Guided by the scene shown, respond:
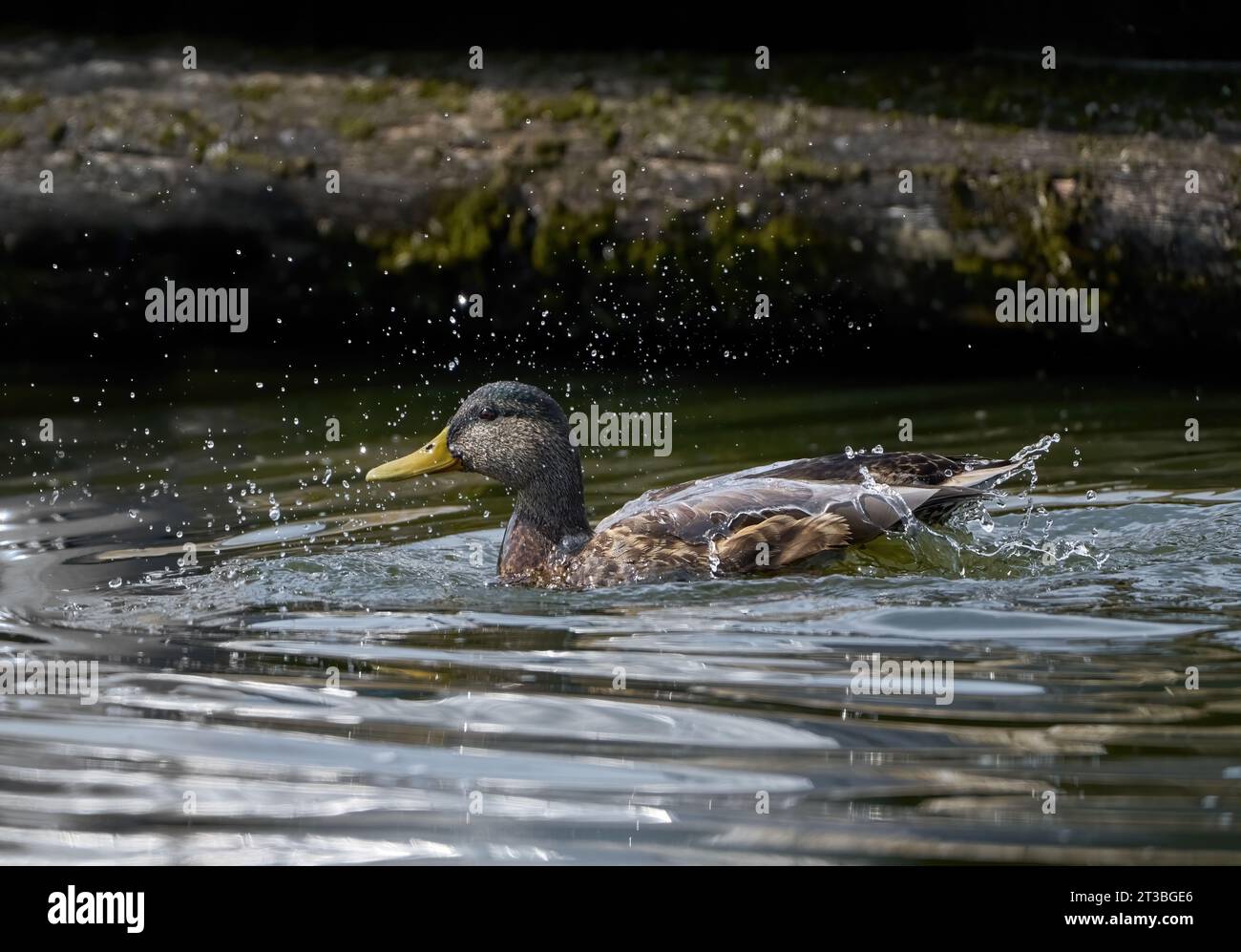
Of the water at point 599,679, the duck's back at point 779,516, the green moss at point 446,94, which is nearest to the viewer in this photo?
the water at point 599,679

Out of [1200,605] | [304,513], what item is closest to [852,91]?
[304,513]

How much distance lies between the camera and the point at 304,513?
7039 millimetres

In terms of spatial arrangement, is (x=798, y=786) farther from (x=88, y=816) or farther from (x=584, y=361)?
(x=584, y=361)

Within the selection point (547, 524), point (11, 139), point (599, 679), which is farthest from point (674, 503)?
point (11, 139)

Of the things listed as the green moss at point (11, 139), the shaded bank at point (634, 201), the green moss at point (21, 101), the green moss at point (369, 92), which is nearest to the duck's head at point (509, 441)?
the shaded bank at point (634, 201)

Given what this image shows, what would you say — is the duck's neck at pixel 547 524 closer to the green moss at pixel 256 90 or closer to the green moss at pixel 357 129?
the green moss at pixel 357 129

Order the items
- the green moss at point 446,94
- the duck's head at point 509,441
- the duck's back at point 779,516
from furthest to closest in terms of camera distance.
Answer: the green moss at point 446,94, the duck's head at point 509,441, the duck's back at point 779,516

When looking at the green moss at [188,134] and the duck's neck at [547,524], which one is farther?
the green moss at [188,134]

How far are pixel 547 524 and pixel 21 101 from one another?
534cm

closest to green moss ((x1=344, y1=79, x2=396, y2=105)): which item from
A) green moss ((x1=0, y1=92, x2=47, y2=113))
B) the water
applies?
green moss ((x1=0, y1=92, x2=47, y2=113))

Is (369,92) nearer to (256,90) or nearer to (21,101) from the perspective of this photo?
(256,90)

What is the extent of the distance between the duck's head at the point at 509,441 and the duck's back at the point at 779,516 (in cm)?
36

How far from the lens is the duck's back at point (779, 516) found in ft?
19.2

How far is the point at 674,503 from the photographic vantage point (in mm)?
6078
